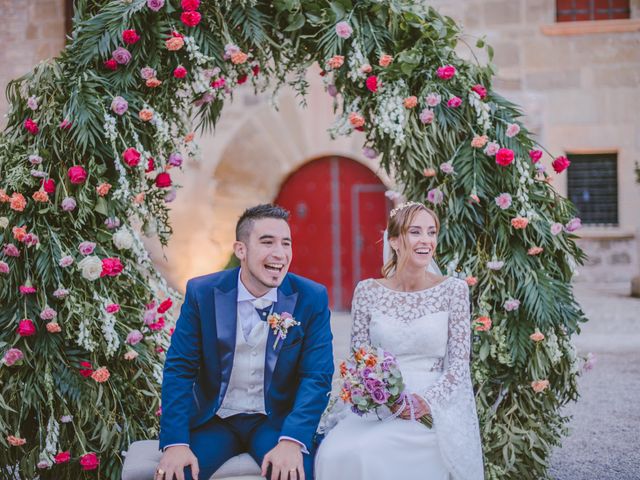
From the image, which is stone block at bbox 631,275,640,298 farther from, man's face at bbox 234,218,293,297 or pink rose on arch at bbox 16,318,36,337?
pink rose on arch at bbox 16,318,36,337

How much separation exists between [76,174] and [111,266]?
0.52 metres

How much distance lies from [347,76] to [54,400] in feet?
7.98

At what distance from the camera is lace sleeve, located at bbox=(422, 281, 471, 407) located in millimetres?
3325

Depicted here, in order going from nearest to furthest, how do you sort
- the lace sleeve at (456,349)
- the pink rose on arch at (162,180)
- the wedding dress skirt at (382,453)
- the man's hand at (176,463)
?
the man's hand at (176,463) → the wedding dress skirt at (382,453) → the lace sleeve at (456,349) → the pink rose on arch at (162,180)

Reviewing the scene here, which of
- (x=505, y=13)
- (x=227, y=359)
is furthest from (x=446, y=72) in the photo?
(x=505, y=13)

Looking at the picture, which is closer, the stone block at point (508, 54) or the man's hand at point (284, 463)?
the man's hand at point (284, 463)

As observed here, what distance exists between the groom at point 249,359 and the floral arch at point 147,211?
0.76 m

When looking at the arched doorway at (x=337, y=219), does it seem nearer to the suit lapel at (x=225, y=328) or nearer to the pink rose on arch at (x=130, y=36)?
the pink rose on arch at (x=130, y=36)

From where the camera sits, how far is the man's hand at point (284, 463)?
2.89 meters

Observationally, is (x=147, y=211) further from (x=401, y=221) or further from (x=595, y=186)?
(x=595, y=186)

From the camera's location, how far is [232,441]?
3.14 metres

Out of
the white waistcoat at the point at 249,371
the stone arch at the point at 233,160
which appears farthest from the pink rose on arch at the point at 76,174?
the stone arch at the point at 233,160

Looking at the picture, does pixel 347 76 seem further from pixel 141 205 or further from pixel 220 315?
pixel 220 315

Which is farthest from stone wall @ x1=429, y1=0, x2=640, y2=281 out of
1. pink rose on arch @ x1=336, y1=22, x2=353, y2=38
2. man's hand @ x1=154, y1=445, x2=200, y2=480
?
man's hand @ x1=154, y1=445, x2=200, y2=480
